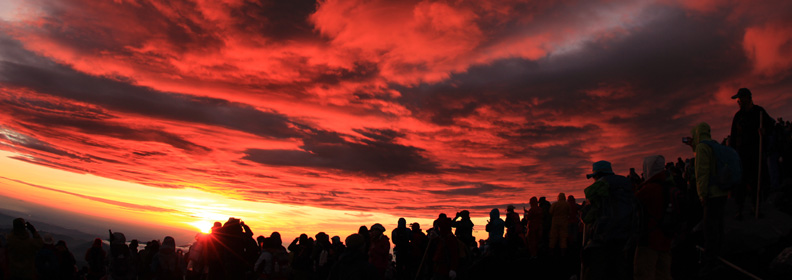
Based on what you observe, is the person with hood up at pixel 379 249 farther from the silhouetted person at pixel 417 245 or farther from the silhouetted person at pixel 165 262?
the silhouetted person at pixel 165 262

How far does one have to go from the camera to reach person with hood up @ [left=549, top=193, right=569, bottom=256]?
1481 cm

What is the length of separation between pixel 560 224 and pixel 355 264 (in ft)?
32.1

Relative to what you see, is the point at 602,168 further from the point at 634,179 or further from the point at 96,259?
the point at 96,259

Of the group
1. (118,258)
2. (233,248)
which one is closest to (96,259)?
(118,258)

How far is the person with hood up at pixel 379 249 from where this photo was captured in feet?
39.8

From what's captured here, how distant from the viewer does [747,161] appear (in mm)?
9234

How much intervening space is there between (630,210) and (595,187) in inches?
24.0

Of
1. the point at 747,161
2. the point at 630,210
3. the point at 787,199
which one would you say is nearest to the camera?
the point at 630,210

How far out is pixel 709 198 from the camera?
7.58 metres

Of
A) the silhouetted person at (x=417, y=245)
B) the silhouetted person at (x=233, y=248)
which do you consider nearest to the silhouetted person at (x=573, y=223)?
the silhouetted person at (x=417, y=245)

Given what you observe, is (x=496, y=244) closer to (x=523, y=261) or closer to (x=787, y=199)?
(x=523, y=261)

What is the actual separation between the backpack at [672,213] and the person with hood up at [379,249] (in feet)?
21.9

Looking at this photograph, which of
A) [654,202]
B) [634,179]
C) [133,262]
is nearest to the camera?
[654,202]

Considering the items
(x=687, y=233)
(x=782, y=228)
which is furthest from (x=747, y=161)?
(x=687, y=233)
